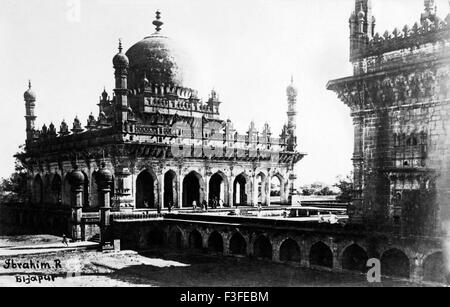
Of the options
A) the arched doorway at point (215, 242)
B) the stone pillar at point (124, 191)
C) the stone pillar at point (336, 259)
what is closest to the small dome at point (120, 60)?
the stone pillar at point (124, 191)

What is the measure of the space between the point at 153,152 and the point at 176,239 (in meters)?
6.09

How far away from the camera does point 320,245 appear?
71.9ft

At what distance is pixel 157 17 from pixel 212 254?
66.5ft

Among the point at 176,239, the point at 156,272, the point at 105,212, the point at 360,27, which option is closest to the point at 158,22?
the point at 105,212

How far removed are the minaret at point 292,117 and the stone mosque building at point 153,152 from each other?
0.25 feet

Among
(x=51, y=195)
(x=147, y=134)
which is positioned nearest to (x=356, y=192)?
(x=147, y=134)

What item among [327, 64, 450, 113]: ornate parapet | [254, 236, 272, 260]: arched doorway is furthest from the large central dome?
[327, 64, 450, 113]: ornate parapet

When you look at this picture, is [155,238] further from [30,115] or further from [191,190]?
[30,115]

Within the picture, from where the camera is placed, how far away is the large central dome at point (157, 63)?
36469mm

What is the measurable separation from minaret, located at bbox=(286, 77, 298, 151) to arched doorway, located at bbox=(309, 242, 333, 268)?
18289 millimetres

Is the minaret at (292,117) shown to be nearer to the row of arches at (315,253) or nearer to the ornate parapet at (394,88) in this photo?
the row of arches at (315,253)

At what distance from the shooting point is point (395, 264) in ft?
61.0

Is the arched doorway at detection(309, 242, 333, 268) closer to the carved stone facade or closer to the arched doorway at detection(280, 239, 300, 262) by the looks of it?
the arched doorway at detection(280, 239, 300, 262)

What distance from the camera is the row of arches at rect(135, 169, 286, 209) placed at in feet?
110
